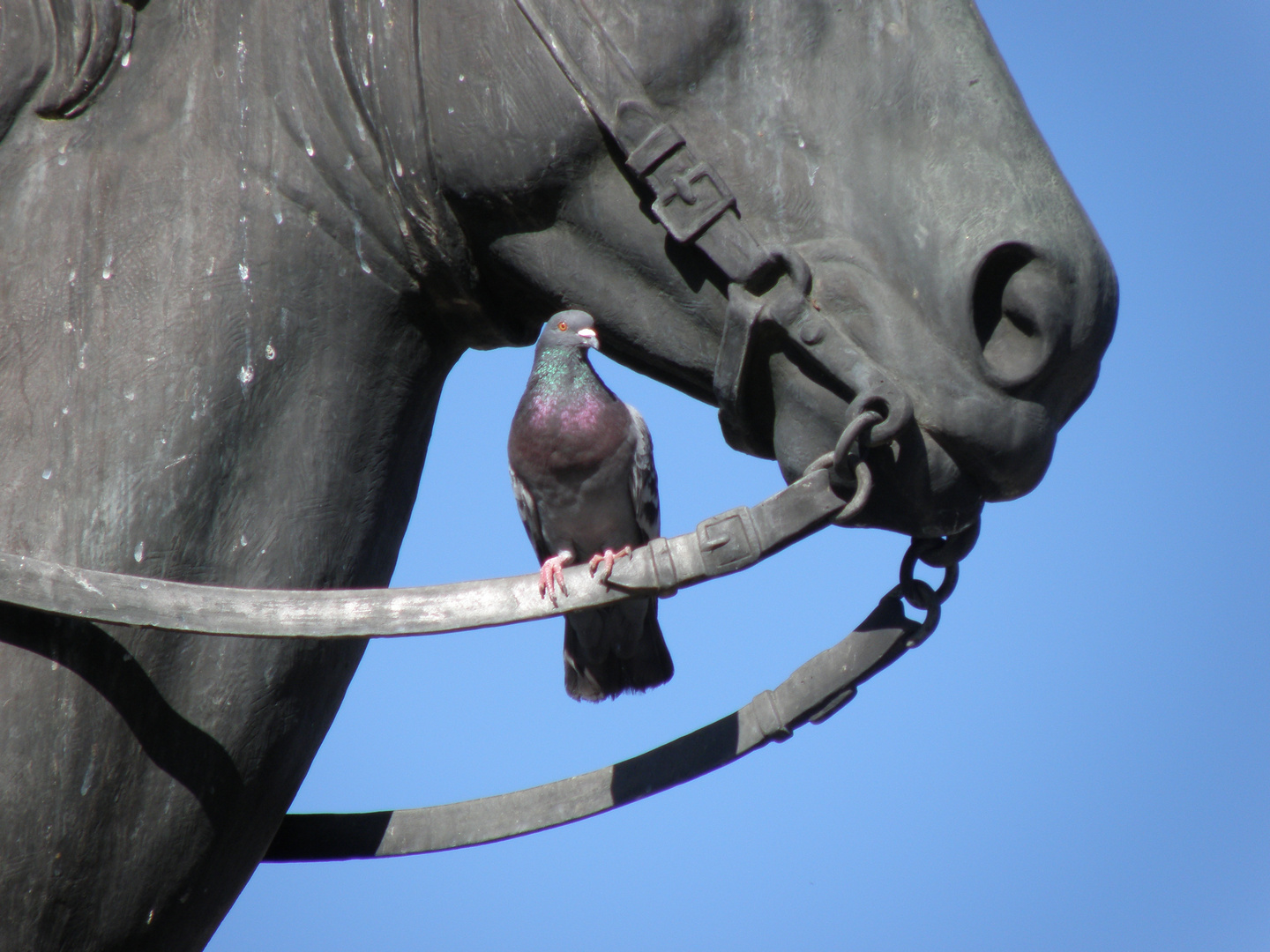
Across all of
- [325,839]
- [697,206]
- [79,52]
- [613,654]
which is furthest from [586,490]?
[79,52]

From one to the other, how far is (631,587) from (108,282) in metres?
0.89

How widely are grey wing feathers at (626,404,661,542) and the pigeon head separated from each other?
0.36 m

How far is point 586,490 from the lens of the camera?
10.3 feet

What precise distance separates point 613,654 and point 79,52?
1628mm

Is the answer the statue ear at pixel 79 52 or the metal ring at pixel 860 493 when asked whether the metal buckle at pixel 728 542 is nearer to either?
the metal ring at pixel 860 493

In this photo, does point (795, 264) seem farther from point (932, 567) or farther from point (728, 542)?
point (932, 567)

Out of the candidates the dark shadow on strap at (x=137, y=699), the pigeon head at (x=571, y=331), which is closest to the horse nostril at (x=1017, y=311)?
the pigeon head at (x=571, y=331)

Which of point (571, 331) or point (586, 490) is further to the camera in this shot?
point (586, 490)

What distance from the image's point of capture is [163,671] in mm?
1829

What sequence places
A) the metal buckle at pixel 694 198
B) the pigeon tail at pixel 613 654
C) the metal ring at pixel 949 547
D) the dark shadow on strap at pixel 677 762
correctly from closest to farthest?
the metal buckle at pixel 694 198, the metal ring at pixel 949 547, the dark shadow on strap at pixel 677 762, the pigeon tail at pixel 613 654

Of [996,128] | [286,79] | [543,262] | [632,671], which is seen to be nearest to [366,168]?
[286,79]

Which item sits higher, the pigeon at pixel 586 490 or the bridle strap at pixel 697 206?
the bridle strap at pixel 697 206

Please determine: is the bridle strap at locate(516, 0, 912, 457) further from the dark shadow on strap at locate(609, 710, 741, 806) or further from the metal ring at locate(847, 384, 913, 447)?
the dark shadow on strap at locate(609, 710, 741, 806)

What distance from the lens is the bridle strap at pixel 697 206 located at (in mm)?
1747
